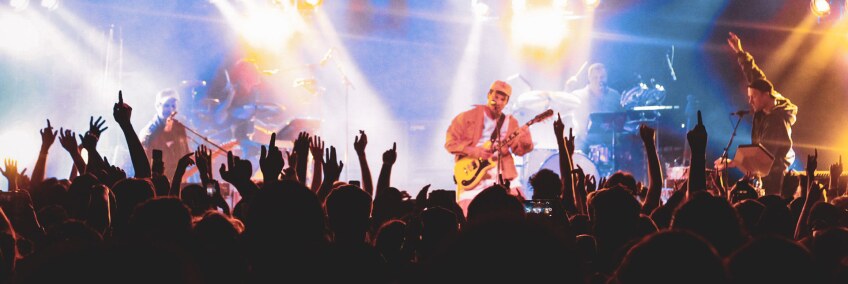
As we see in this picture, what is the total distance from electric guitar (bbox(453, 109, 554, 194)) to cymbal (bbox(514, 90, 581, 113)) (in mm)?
7763

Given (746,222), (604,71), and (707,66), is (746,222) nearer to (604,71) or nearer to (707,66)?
(707,66)

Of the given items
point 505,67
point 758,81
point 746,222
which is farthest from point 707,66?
point 746,222

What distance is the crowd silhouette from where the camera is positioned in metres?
1.31

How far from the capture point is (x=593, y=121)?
50.8ft

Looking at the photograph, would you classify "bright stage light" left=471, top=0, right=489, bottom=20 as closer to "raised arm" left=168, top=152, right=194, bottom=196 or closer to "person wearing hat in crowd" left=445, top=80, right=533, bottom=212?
"person wearing hat in crowd" left=445, top=80, right=533, bottom=212

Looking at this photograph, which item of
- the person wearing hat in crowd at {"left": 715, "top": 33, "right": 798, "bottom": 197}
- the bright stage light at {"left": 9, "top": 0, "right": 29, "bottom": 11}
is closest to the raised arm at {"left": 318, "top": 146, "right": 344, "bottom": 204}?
the person wearing hat in crowd at {"left": 715, "top": 33, "right": 798, "bottom": 197}

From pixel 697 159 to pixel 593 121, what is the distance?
1145 cm

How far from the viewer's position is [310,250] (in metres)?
2.17

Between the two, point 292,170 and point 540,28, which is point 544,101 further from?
point 292,170

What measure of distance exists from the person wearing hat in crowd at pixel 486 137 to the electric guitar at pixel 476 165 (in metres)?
0.04

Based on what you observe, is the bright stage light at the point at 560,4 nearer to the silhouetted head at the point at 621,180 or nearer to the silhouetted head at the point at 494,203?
the silhouetted head at the point at 621,180

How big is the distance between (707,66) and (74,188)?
14.4m

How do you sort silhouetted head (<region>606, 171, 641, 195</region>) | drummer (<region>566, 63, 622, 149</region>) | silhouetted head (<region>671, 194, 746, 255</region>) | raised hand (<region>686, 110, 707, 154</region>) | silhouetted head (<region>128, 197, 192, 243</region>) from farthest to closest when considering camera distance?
drummer (<region>566, 63, 622, 149</region>) < silhouetted head (<region>606, 171, 641, 195</region>) < raised hand (<region>686, 110, 707, 154</region>) < silhouetted head (<region>671, 194, 746, 255</region>) < silhouetted head (<region>128, 197, 192, 243</region>)

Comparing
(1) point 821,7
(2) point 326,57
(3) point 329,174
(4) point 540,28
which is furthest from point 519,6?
(3) point 329,174
